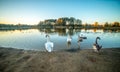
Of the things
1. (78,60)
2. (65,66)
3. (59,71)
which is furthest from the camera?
(78,60)

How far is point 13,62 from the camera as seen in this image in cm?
1135

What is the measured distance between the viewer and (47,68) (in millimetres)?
10008

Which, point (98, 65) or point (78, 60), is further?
point (78, 60)

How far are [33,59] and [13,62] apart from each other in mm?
1926

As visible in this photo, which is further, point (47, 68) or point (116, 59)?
point (116, 59)

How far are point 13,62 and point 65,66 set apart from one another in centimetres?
519

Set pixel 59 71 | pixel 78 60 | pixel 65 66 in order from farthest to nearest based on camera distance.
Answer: pixel 78 60 → pixel 65 66 → pixel 59 71

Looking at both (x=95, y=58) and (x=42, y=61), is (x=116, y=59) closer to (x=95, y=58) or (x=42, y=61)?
(x=95, y=58)

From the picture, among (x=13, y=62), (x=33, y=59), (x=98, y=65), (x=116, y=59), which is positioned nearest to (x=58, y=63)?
(x=33, y=59)

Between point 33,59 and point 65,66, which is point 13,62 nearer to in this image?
point 33,59

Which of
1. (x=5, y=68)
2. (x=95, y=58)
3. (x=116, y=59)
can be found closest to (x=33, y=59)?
(x=5, y=68)

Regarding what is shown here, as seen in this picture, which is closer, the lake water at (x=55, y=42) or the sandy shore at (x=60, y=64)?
the sandy shore at (x=60, y=64)

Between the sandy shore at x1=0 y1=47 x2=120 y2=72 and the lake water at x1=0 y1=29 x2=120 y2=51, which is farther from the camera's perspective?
the lake water at x1=0 y1=29 x2=120 y2=51

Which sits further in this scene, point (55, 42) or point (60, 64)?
point (55, 42)
